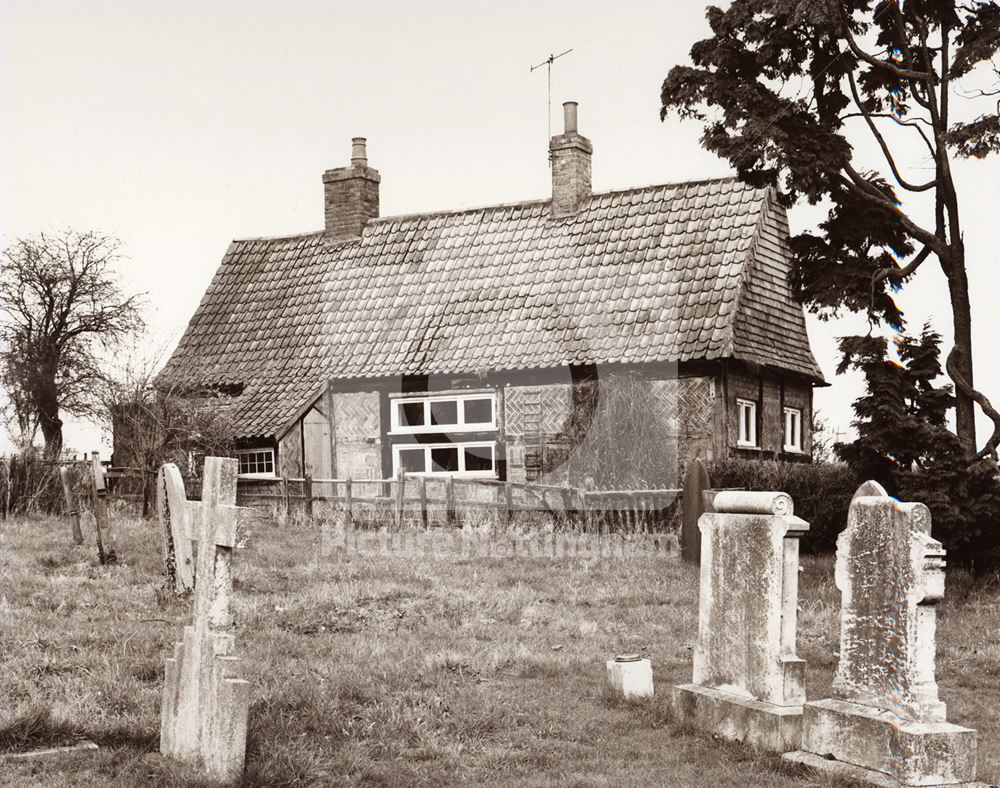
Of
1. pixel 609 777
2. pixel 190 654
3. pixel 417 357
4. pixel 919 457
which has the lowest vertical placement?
pixel 609 777

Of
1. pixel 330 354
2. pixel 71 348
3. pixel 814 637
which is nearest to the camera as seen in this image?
pixel 814 637

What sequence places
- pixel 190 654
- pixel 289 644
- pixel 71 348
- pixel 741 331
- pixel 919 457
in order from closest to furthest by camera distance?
pixel 190 654 → pixel 289 644 → pixel 919 457 → pixel 741 331 → pixel 71 348

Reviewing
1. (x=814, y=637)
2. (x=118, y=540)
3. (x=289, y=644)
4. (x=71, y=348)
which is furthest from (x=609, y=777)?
(x=71, y=348)

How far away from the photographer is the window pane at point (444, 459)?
23.9m

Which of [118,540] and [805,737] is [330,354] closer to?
[118,540]

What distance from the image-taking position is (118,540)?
15500 mm

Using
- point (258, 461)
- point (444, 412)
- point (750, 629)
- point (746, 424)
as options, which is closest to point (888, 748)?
point (750, 629)

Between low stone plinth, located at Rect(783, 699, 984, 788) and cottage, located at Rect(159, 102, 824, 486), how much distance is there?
1383cm

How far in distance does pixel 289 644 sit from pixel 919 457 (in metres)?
8.91

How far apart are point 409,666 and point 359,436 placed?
613 inches

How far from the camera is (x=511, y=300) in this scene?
24.0 m

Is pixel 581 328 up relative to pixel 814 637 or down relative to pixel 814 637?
up

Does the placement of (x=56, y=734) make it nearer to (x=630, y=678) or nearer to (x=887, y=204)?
(x=630, y=678)

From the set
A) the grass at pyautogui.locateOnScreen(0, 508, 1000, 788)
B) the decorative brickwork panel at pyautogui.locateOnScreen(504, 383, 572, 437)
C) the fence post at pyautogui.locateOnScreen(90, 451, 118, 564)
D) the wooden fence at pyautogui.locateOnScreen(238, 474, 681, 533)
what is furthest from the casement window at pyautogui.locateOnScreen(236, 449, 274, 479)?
the fence post at pyautogui.locateOnScreen(90, 451, 118, 564)
